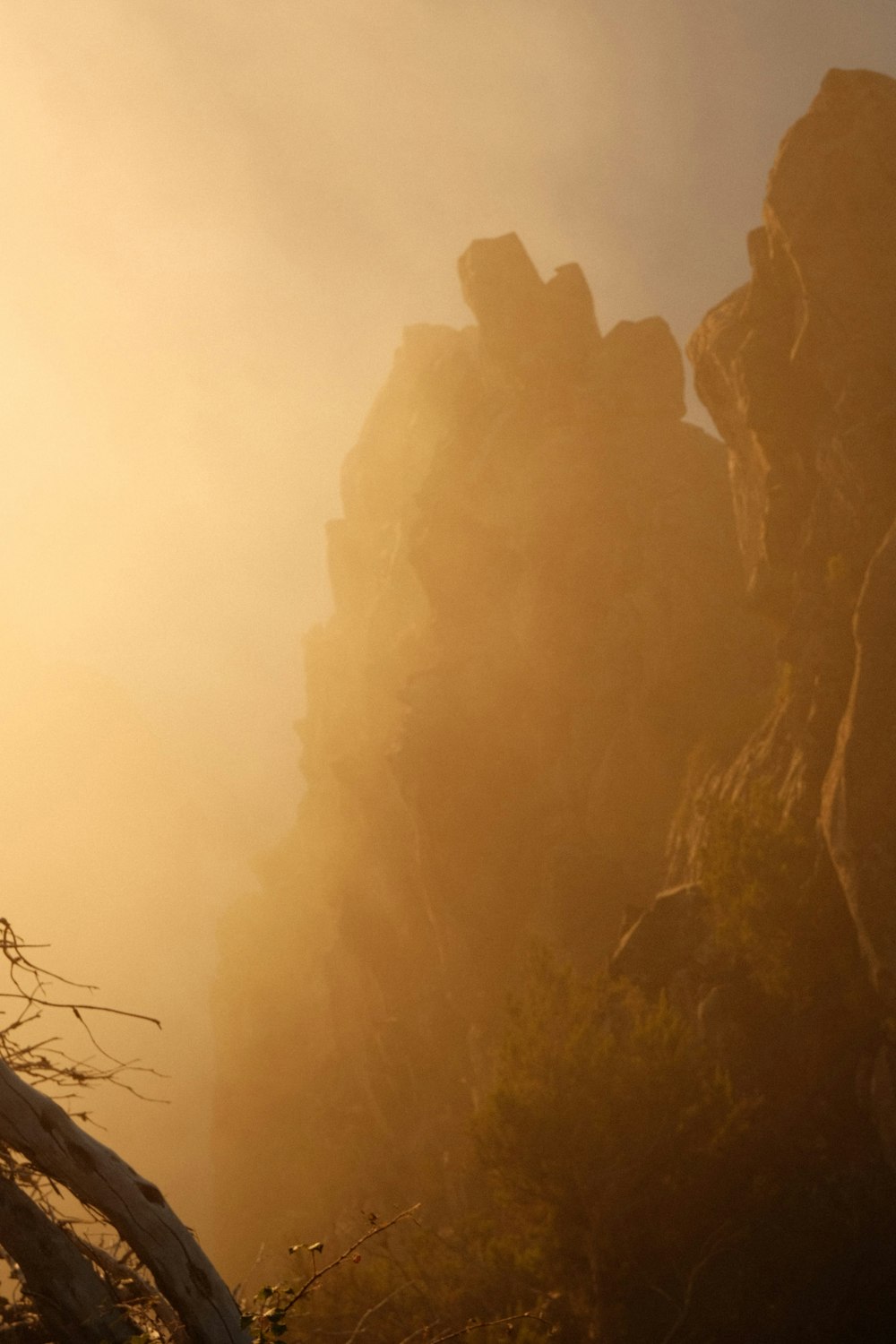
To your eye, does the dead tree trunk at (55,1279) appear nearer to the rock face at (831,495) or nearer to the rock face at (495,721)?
the rock face at (831,495)

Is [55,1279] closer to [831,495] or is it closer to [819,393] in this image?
[831,495]

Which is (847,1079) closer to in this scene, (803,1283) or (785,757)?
(803,1283)

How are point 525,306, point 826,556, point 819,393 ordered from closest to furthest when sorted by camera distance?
point 826,556
point 819,393
point 525,306

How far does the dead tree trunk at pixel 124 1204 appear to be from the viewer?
3.93 m

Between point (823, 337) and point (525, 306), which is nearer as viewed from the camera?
point (823, 337)

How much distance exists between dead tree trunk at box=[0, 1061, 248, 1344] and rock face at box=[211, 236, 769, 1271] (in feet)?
123

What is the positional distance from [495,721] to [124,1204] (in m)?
46.0

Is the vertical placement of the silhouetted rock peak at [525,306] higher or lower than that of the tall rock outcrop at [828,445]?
higher

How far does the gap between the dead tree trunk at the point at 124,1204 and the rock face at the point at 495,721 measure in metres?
37.6

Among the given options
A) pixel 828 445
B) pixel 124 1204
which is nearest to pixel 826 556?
pixel 828 445

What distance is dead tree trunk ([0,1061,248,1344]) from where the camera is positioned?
12.9ft

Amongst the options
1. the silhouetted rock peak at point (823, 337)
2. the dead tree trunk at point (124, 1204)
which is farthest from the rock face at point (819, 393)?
the dead tree trunk at point (124, 1204)

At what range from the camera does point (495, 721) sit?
1962 inches

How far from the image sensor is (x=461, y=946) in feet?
156
